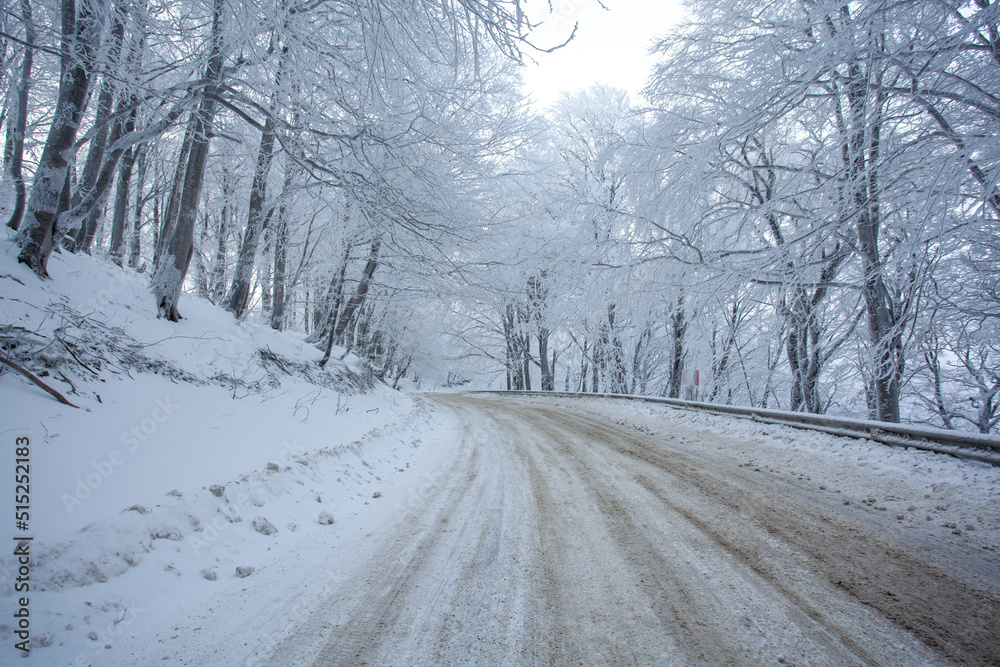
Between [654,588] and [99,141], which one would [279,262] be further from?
[654,588]

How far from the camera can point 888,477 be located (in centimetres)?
392

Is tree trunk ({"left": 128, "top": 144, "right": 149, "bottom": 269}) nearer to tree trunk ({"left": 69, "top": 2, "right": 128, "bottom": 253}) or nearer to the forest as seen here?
the forest

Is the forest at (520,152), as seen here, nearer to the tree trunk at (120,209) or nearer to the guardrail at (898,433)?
the tree trunk at (120,209)

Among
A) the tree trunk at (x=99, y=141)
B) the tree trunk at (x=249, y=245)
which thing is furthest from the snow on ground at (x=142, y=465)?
the tree trunk at (x=249, y=245)

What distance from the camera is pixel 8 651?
153 centimetres

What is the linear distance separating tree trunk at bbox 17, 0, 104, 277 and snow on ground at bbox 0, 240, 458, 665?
0.73 ft

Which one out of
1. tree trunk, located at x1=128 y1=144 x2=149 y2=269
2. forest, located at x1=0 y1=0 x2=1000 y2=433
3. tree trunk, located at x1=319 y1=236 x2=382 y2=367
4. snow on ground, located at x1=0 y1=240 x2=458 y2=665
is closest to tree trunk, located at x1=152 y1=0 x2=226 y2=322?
forest, located at x1=0 y1=0 x2=1000 y2=433

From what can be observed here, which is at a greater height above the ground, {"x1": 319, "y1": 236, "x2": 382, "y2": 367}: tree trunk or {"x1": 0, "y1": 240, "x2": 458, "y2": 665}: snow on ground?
{"x1": 319, "y1": 236, "x2": 382, "y2": 367}: tree trunk

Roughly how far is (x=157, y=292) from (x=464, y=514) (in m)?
5.75

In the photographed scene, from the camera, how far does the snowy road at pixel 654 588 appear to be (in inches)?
68.4

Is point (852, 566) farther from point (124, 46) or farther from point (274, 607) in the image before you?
point (124, 46)

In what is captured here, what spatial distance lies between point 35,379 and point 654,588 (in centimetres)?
444

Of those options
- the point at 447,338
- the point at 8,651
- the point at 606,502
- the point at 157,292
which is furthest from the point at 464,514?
the point at 447,338

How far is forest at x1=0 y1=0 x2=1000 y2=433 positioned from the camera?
414 cm
